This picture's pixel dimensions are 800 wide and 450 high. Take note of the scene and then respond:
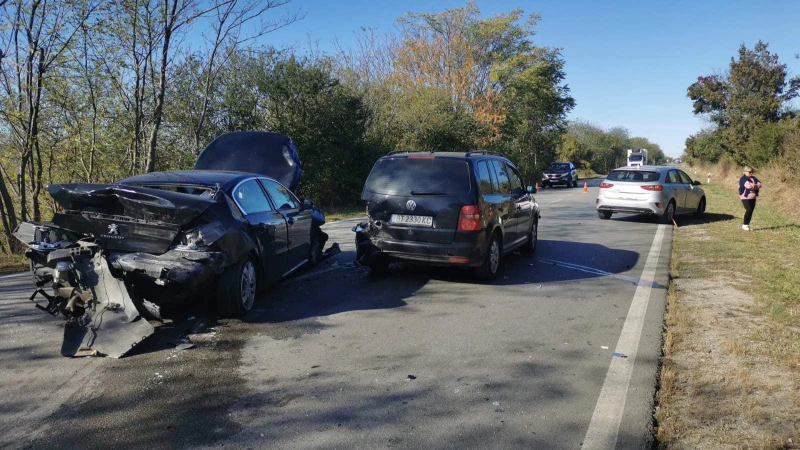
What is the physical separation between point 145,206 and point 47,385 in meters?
1.73

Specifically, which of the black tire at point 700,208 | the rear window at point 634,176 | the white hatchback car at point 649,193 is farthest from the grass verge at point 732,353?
the black tire at point 700,208

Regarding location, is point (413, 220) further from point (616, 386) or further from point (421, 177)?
point (616, 386)

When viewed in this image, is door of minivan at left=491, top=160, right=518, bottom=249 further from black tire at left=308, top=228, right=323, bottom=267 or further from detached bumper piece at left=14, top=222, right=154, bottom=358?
detached bumper piece at left=14, top=222, right=154, bottom=358

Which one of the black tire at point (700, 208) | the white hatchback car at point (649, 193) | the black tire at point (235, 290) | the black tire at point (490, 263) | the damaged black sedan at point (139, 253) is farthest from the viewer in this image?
the black tire at point (700, 208)

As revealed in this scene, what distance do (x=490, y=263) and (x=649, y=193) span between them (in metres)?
9.10

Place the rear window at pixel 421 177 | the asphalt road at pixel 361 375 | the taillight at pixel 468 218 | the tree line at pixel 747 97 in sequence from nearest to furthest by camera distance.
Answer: the asphalt road at pixel 361 375
the taillight at pixel 468 218
the rear window at pixel 421 177
the tree line at pixel 747 97

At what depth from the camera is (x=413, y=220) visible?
7.49 metres

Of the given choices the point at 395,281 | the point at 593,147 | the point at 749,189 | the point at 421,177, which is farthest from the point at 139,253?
the point at 593,147

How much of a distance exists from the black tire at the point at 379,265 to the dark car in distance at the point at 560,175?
110ft

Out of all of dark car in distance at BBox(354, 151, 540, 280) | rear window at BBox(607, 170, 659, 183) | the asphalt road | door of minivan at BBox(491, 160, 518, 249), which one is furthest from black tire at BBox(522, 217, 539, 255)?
rear window at BBox(607, 170, 659, 183)

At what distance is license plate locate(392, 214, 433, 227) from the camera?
7.41m

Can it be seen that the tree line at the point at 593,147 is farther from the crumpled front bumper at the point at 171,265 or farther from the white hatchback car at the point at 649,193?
the crumpled front bumper at the point at 171,265

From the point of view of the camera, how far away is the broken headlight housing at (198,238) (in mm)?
5242

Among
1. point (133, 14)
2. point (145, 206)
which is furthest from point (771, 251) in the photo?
point (133, 14)
